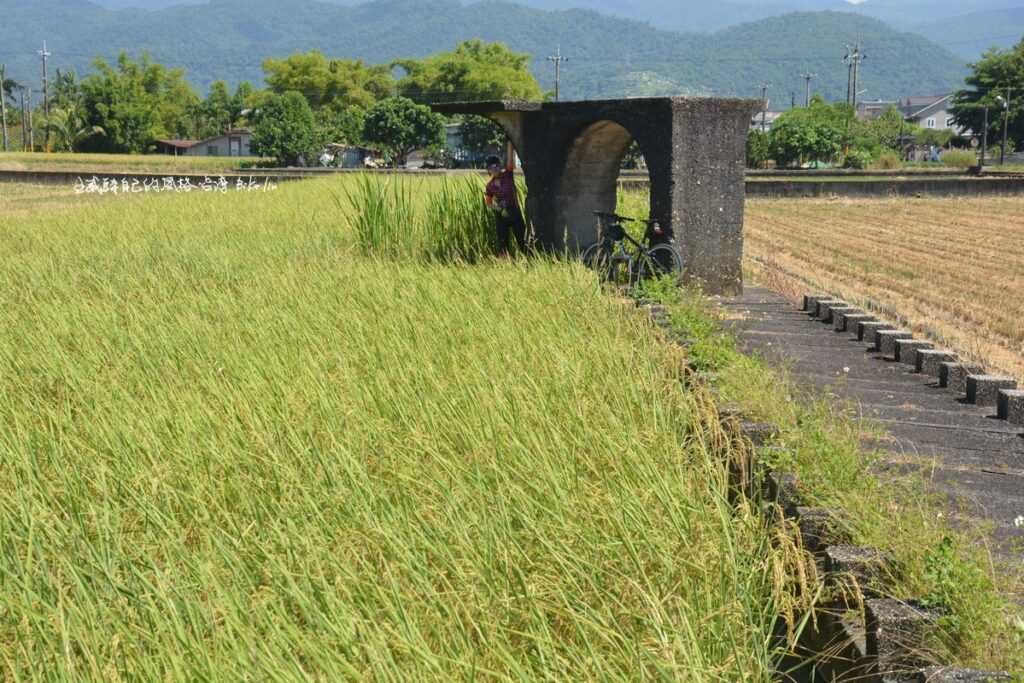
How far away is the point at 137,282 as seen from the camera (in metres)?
11.2

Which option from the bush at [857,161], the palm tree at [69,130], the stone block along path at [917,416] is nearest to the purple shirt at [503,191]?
the stone block along path at [917,416]

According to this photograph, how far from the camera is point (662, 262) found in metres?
12.0

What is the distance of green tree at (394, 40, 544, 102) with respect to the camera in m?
110

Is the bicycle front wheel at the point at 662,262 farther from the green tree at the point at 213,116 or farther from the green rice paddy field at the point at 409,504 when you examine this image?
the green tree at the point at 213,116

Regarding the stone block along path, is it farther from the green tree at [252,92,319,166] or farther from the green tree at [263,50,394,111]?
the green tree at [263,50,394,111]

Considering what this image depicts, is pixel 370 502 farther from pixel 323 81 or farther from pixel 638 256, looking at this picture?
pixel 323 81

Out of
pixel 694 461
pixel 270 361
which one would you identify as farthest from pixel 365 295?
pixel 694 461

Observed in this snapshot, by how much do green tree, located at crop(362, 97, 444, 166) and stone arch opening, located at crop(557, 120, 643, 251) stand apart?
212ft

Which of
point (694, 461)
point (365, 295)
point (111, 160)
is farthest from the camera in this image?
point (111, 160)

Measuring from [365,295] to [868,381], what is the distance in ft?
12.4

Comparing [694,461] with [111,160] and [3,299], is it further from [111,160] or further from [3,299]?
[111,160]

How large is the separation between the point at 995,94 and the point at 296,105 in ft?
144

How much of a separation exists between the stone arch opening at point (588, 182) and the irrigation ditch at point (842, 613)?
326 inches

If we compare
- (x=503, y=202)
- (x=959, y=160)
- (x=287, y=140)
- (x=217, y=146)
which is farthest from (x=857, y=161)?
(x=217, y=146)
